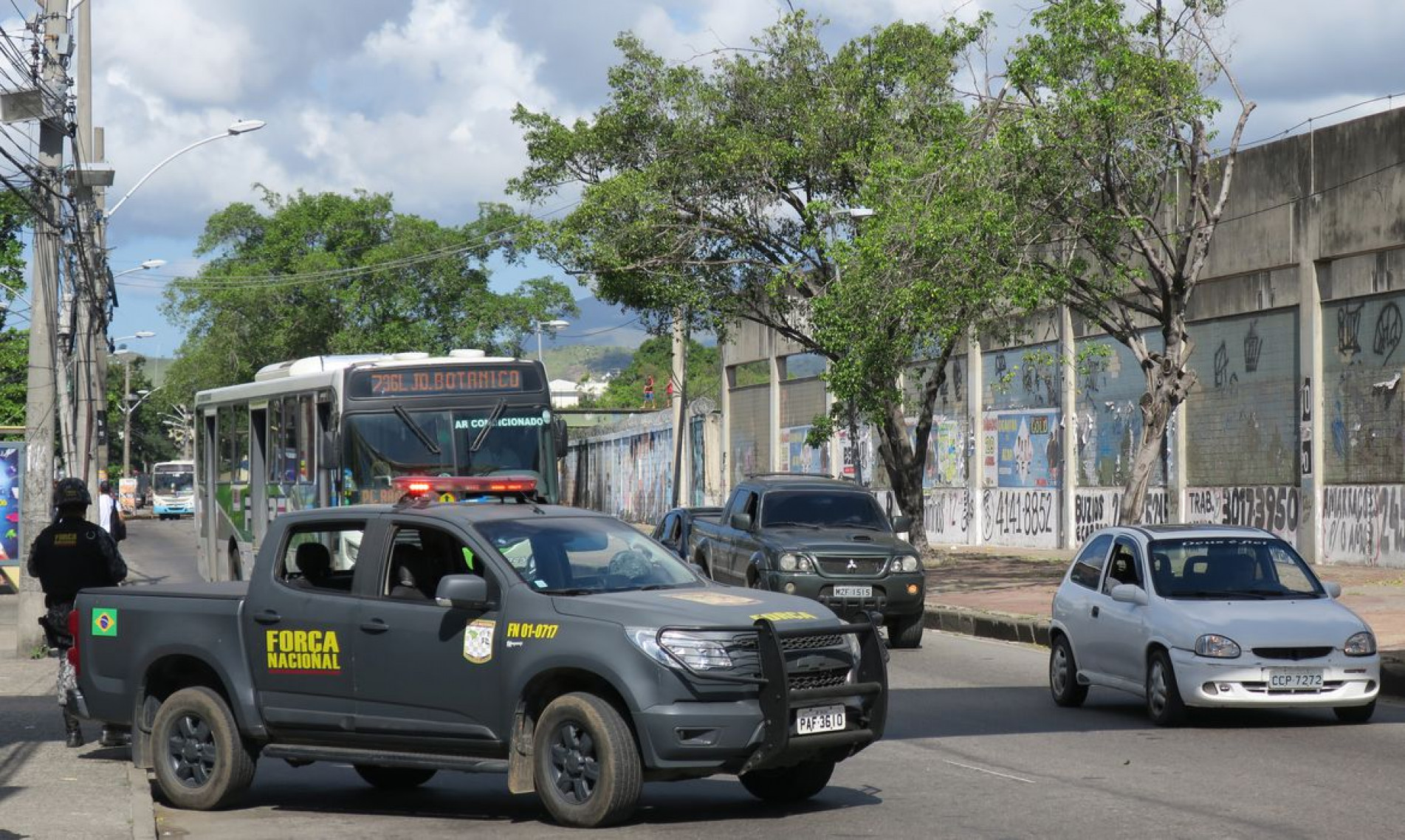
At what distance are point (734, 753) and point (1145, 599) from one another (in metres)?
6.00

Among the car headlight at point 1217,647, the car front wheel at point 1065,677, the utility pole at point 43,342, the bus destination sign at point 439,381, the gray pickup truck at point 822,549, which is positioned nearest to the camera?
the car headlight at point 1217,647

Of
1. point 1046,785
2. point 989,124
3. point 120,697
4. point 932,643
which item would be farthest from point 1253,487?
point 120,697

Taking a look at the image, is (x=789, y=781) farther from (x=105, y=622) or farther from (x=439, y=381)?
(x=439, y=381)

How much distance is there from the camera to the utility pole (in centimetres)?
1881

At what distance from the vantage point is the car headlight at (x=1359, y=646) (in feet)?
42.2

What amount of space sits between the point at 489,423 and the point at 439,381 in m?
0.77

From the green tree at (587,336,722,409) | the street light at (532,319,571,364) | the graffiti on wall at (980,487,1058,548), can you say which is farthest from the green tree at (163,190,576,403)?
the green tree at (587,336,722,409)

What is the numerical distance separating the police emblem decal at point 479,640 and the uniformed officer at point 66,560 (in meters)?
4.89

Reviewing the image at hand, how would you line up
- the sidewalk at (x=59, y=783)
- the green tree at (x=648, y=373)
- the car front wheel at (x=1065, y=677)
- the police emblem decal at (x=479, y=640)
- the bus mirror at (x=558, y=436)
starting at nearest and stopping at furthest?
the sidewalk at (x=59, y=783) → the police emblem decal at (x=479, y=640) → the car front wheel at (x=1065, y=677) → the bus mirror at (x=558, y=436) → the green tree at (x=648, y=373)

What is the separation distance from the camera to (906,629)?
2039cm

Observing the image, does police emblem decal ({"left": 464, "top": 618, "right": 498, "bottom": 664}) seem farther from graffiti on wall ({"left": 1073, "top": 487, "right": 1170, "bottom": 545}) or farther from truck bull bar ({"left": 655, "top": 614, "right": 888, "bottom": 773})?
graffiti on wall ({"left": 1073, "top": 487, "right": 1170, "bottom": 545})

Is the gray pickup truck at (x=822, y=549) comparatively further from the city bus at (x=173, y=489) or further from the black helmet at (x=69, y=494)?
the city bus at (x=173, y=489)

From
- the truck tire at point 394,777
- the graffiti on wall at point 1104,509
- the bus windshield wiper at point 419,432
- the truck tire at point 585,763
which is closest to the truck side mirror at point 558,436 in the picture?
the bus windshield wiper at point 419,432

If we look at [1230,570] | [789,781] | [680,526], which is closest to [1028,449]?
[680,526]
